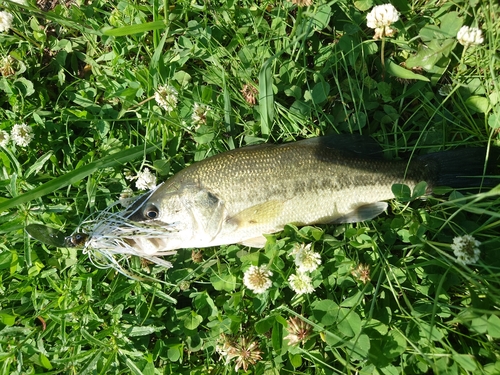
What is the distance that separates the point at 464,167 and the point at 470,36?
100cm

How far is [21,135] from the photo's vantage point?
3.33 metres

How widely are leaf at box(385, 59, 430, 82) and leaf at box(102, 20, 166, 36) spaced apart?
1.95m

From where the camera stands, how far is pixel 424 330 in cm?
276

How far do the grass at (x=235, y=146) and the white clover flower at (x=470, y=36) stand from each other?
140mm

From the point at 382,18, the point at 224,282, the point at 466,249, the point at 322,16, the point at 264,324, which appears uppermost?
the point at 322,16

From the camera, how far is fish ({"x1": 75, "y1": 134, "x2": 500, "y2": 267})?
2.94m

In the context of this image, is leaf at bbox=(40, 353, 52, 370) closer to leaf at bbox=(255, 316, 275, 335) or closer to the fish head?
the fish head

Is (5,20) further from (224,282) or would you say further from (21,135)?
(224,282)

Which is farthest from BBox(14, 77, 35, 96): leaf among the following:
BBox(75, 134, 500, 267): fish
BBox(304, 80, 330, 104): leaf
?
BBox(304, 80, 330, 104): leaf

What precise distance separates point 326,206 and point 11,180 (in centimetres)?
265

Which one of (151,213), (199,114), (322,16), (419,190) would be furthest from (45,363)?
(322,16)

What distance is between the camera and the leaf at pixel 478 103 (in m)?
3.01

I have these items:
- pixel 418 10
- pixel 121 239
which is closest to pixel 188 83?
pixel 121 239

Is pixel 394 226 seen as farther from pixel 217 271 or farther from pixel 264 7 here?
pixel 264 7
